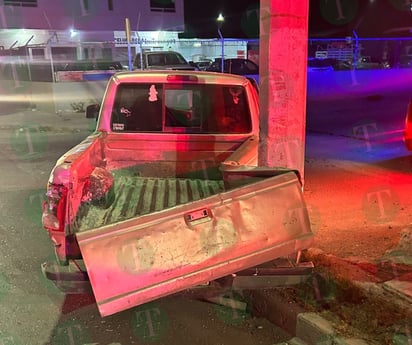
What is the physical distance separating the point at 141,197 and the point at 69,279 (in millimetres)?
1359

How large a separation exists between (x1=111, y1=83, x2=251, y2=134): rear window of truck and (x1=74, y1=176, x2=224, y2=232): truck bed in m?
0.62

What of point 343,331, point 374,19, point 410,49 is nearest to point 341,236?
point 343,331

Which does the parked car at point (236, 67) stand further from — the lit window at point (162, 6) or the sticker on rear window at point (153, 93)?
the sticker on rear window at point (153, 93)

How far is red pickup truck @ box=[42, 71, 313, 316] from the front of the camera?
2.94 m

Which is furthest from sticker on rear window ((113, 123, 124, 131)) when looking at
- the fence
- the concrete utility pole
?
the fence

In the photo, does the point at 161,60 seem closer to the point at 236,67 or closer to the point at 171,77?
the point at 236,67

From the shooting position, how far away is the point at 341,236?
5480 millimetres

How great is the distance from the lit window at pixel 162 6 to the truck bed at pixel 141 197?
35304 millimetres

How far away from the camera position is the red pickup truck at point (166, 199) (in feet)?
9.66

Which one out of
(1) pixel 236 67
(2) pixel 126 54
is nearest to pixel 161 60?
(1) pixel 236 67

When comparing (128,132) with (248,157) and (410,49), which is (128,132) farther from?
(410,49)

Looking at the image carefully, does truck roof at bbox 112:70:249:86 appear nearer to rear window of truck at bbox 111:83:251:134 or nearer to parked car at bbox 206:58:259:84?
rear window of truck at bbox 111:83:251:134

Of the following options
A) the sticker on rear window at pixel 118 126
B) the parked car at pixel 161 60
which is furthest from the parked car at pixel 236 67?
the sticker on rear window at pixel 118 126

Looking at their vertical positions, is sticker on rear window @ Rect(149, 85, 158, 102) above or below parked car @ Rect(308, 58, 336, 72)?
above
